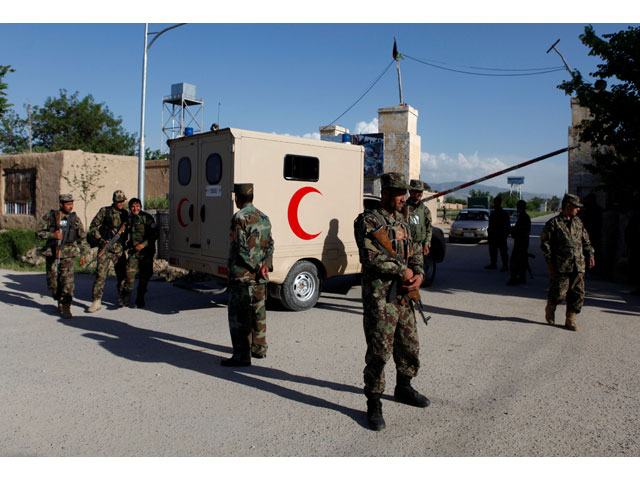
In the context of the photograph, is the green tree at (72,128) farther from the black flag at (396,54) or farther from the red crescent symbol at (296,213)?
the red crescent symbol at (296,213)

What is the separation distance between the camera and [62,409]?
158 inches

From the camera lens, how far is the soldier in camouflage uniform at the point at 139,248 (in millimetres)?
7816

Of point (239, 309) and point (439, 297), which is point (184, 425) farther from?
point (439, 297)

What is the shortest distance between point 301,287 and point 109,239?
3010mm

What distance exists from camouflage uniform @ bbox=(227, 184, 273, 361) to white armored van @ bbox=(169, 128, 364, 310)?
176 centimetres

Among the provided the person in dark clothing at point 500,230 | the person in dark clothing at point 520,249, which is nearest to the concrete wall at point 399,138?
the person in dark clothing at point 500,230

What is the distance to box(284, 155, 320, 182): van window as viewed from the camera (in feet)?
24.2

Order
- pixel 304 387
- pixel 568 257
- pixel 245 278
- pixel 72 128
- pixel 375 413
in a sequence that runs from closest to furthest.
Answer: pixel 375 413 → pixel 304 387 → pixel 245 278 → pixel 568 257 → pixel 72 128

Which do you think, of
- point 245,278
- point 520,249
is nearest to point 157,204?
point 520,249

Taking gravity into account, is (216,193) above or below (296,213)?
above

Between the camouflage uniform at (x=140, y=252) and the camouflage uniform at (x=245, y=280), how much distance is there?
3176 mm

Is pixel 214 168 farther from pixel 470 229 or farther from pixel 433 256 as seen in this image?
pixel 470 229

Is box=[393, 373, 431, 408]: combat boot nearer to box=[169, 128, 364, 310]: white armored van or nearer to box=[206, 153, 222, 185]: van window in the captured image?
box=[169, 128, 364, 310]: white armored van

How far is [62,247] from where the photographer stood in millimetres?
7215
